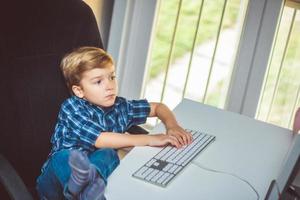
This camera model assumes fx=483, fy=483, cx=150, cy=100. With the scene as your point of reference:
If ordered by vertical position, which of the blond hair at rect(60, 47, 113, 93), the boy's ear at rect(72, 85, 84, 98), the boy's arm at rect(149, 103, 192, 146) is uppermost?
the blond hair at rect(60, 47, 113, 93)

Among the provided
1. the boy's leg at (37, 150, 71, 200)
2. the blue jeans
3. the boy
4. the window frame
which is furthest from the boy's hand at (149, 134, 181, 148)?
the window frame

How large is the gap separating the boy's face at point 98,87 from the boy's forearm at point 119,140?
13 cm

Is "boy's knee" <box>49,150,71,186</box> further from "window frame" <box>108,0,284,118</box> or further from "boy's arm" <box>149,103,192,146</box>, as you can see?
"window frame" <box>108,0,284,118</box>

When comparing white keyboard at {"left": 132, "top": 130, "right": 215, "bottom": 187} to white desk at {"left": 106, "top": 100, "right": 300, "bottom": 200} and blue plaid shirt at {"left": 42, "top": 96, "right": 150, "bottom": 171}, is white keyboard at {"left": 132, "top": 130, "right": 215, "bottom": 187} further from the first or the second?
blue plaid shirt at {"left": 42, "top": 96, "right": 150, "bottom": 171}

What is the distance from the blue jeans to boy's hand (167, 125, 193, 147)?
204 millimetres

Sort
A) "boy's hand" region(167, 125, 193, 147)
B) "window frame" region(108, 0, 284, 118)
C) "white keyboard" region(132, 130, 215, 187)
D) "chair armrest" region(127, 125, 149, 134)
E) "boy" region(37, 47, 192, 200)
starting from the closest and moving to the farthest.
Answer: "white keyboard" region(132, 130, 215, 187) → "boy" region(37, 47, 192, 200) → "boy's hand" region(167, 125, 193, 147) → "chair armrest" region(127, 125, 149, 134) → "window frame" region(108, 0, 284, 118)

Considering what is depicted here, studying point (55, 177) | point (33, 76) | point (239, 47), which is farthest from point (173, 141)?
point (239, 47)

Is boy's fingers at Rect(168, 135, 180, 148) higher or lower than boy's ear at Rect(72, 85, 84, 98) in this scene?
lower

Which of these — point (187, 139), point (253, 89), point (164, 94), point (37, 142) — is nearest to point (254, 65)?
point (253, 89)

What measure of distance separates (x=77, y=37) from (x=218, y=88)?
103 cm

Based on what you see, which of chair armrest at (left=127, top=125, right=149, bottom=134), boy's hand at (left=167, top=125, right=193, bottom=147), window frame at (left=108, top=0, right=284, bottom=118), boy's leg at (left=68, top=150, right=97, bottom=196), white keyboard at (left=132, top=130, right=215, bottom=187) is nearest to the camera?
boy's leg at (left=68, top=150, right=97, bottom=196)

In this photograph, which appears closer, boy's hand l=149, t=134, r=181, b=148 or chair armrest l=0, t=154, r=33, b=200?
chair armrest l=0, t=154, r=33, b=200

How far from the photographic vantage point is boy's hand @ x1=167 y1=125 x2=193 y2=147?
4.89ft

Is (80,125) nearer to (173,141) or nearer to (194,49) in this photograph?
(173,141)
